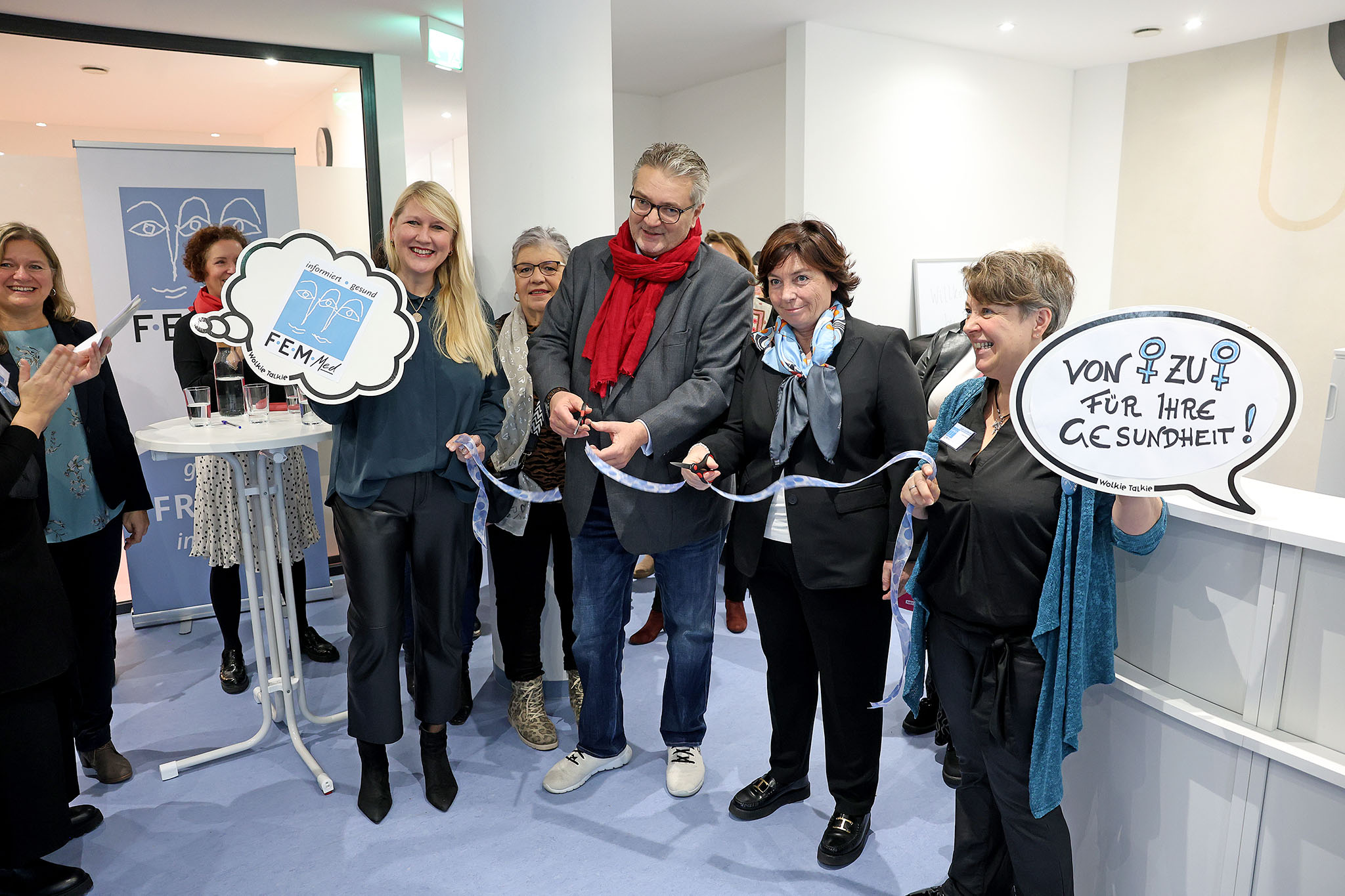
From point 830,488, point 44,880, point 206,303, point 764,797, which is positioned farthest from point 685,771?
point 206,303

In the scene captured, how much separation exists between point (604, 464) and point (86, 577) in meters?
1.70

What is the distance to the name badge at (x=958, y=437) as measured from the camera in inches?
67.9

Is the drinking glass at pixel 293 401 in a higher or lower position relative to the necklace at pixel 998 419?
lower

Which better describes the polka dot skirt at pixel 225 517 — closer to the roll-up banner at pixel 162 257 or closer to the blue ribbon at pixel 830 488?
the roll-up banner at pixel 162 257

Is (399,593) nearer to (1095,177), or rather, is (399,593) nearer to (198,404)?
(198,404)

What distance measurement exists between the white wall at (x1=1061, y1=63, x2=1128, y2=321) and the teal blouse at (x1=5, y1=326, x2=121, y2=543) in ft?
20.0

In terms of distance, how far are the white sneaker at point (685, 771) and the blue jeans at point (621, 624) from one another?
30 mm

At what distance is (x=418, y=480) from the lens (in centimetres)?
236

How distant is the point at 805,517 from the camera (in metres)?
2.05

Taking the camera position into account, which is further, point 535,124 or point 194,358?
point 194,358

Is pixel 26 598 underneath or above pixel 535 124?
underneath

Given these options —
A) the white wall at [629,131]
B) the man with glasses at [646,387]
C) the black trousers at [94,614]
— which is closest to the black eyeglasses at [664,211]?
the man with glasses at [646,387]

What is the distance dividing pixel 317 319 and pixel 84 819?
1579mm

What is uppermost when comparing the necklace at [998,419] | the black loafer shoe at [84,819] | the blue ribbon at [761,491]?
the necklace at [998,419]
